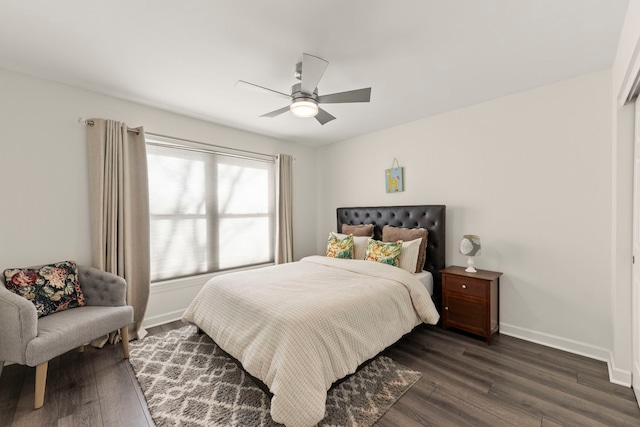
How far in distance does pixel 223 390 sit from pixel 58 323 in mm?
1393

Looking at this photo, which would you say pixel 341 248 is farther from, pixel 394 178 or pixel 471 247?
pixel 471 247

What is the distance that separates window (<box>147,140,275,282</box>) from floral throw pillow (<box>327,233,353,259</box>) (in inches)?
46.8

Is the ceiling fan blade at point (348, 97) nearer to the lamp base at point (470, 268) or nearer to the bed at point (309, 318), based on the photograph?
the bed at point (309, 318)

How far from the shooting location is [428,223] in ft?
10.7

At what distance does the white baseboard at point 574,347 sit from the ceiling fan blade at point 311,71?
310cm

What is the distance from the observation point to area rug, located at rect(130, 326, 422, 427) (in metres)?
1.70

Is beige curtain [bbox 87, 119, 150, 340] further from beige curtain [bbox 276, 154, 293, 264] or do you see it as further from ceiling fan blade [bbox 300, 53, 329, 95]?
ceiling fan blade [bbox 300, 53, 329, 95]

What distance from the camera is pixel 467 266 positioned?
3.01 m

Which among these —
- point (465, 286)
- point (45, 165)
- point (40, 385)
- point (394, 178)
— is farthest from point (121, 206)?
point (465, 286)

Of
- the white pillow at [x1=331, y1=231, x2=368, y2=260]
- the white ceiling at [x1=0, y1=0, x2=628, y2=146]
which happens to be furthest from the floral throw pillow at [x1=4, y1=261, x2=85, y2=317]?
the white pillow at [x1=331, y1=231, x2=368, y2=260]

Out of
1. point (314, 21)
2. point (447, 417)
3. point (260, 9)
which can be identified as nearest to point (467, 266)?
point (447, 417)

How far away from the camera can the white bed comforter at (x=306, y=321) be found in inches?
61.2

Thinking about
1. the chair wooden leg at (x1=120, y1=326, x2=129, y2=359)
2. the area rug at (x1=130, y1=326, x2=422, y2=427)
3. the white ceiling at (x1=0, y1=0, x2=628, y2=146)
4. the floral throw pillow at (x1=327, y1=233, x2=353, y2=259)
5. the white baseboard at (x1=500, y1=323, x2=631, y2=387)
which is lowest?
the area rug at (x1=130, y1=326, x2=422, y2=427)

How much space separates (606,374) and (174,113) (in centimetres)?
494
